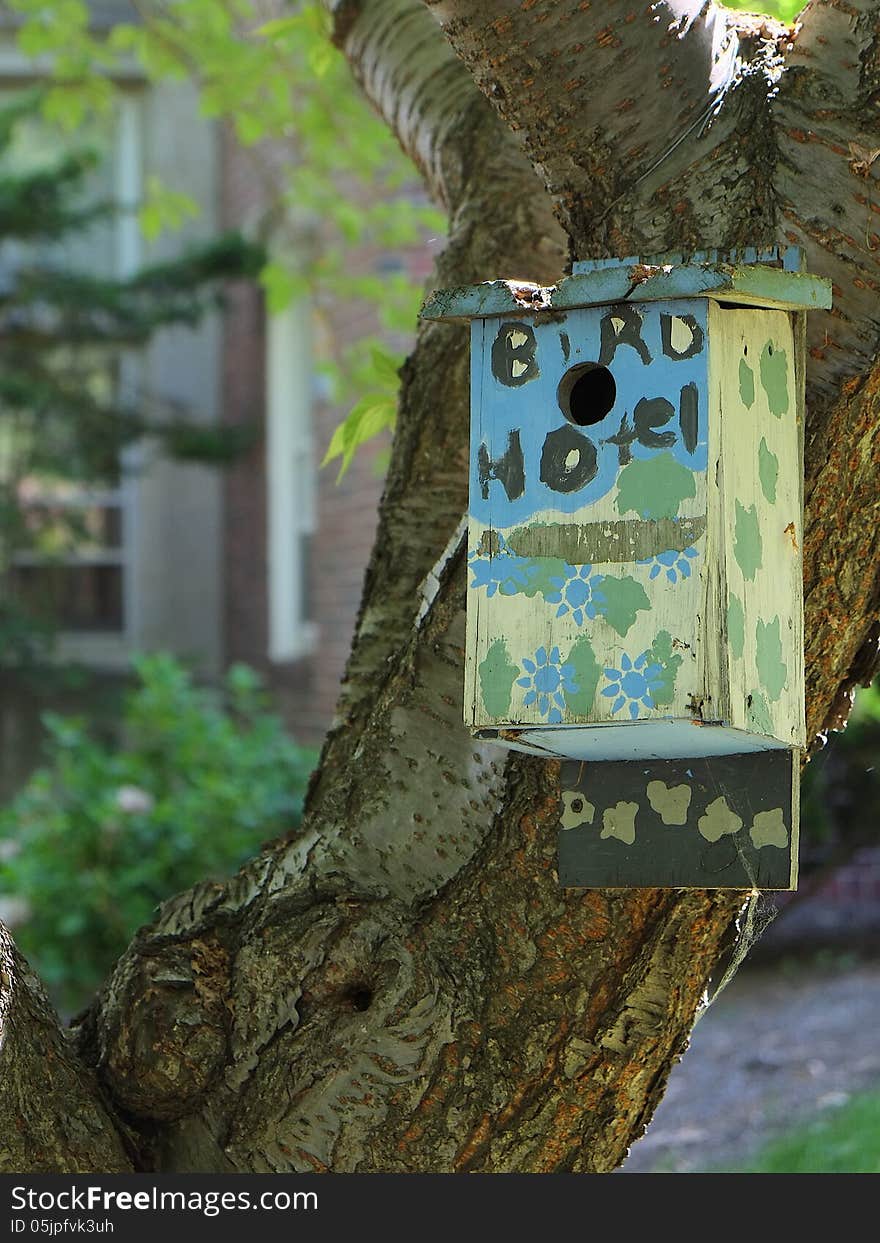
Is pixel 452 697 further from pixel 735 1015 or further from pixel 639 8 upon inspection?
pixel 735 1015

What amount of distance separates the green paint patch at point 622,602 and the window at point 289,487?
7.78m

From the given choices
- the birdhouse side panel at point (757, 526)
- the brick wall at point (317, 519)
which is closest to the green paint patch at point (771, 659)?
the birdhouse side panel at point (757, 526)

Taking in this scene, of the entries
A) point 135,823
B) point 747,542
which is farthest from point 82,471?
point 747,542

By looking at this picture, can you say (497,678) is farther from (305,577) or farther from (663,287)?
(305,577)

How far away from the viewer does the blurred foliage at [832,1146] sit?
430cm

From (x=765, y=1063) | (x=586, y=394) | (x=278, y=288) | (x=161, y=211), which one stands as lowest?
(x=765, y=1063)

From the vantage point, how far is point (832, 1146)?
4.50 metres

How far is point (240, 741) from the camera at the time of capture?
22.2 feet

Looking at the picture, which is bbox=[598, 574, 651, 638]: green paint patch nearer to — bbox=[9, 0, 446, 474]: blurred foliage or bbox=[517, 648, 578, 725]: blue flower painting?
bbox=[517, 648, 578, 725]: blue flower painting

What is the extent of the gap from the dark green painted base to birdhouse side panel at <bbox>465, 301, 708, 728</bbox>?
0.18m

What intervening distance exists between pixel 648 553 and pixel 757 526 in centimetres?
14

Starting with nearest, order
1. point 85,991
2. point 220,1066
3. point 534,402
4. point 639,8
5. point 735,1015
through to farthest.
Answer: point 534,402, point 639,8, point 220,1066, point 85,991, point 735,1015

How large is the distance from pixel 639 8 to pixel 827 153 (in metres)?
0.29

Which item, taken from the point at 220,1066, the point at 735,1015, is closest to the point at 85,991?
the point at 735,1015
